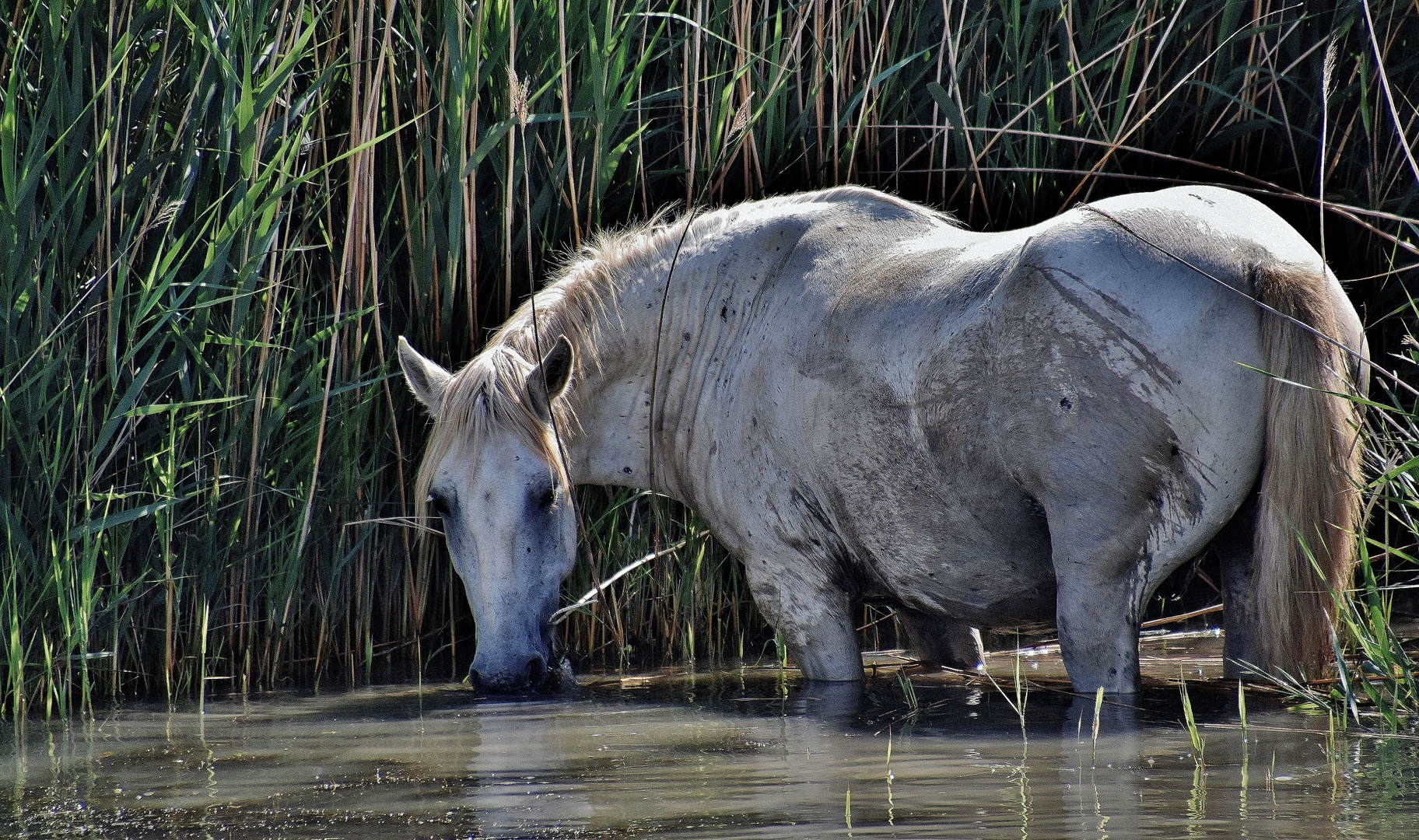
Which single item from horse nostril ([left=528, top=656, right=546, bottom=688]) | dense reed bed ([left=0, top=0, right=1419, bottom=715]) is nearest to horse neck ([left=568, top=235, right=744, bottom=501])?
dense reed bed ([left=0, top=0, right=1419, bottom=715])

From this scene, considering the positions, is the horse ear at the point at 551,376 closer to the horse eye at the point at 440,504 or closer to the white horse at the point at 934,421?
the white horse at the point at 934,421

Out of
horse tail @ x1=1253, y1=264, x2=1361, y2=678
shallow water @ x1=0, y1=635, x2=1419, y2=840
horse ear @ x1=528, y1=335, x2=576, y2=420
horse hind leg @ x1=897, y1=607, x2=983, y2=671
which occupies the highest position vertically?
horse ear @ x1=528, y1=335, x2=576, y2=420

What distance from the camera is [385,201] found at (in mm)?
4785

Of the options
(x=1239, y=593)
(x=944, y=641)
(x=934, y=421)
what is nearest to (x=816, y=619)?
(x=944, y=641)

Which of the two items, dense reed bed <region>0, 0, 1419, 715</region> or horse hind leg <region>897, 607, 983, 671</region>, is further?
horse hind leg <region>897, 607, 983, 671</region>

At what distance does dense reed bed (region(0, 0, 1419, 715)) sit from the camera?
396 cm

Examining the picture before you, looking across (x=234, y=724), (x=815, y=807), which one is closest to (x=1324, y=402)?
(x=815, y=807)

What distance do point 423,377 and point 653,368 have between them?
72 cm

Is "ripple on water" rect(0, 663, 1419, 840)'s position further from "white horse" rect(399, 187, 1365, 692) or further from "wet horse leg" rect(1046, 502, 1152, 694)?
"white horse" rect(399, 187, 1365, 692)

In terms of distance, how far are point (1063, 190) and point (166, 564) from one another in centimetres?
335

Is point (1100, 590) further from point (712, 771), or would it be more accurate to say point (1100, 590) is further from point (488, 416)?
point (488, 416)

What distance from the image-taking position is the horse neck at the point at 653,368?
4227mm

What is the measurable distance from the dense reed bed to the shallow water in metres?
0.59

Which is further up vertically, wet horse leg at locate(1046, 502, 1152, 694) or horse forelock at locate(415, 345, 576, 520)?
horse forelock at locate(415, 345, 576, 520)
